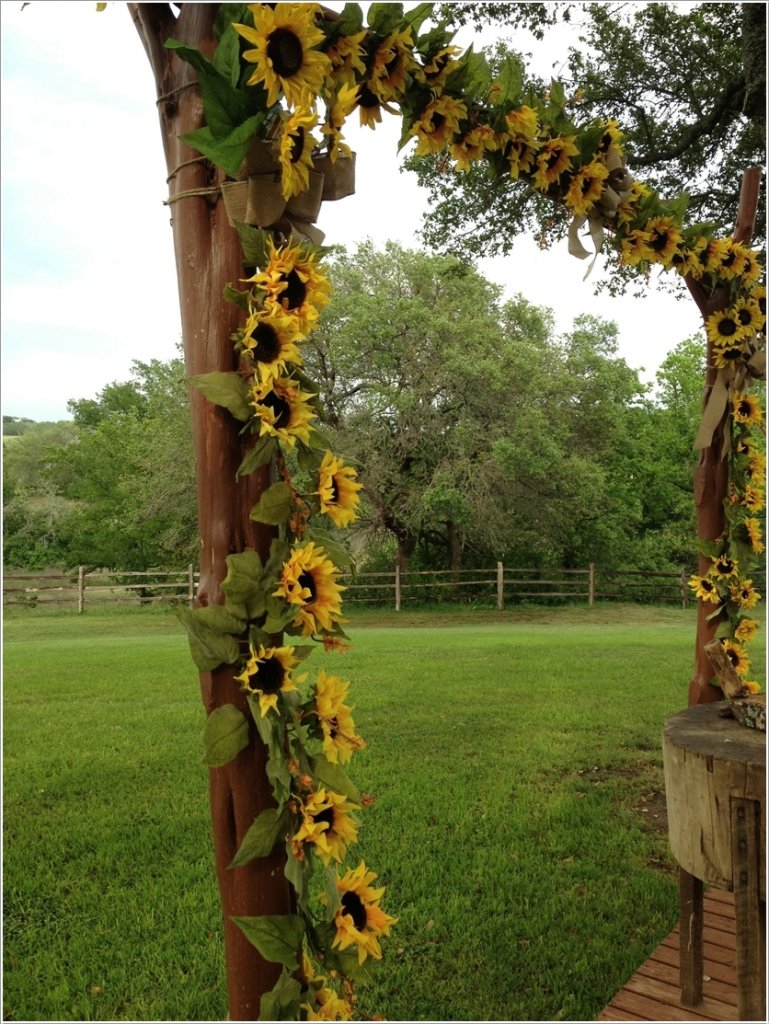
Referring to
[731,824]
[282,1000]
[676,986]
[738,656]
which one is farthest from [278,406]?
[738,656]

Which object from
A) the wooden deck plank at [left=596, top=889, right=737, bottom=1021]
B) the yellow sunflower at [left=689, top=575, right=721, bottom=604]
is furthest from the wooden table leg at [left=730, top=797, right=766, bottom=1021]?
the yellow sunflower at [left=689, top=575, right=721, bottom=604]

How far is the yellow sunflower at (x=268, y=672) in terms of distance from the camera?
1.07m

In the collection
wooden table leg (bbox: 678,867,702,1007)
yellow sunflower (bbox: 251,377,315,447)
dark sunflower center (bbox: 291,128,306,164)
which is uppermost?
dark sunflower center (bbox: 291,128,306,164)

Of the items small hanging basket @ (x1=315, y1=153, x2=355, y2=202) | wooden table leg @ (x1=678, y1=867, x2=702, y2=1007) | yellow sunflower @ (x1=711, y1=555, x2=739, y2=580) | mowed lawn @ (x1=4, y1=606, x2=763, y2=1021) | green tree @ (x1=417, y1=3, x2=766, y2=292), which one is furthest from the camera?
green tree @ (x1=417, y1=3, x2=766, y2=292)

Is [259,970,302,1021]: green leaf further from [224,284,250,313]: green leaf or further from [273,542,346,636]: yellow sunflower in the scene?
[224,284,250,313]: green leaf

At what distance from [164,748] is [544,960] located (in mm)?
2610

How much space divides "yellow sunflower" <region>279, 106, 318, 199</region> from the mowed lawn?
81.9 inches

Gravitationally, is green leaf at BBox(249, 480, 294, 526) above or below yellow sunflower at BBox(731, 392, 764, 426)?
below

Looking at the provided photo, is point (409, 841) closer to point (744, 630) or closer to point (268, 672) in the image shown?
point (744, 630)

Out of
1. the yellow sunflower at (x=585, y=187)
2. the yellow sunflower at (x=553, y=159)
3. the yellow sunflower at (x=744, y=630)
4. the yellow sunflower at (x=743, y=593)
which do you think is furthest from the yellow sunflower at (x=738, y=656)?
the yellow sunflower at (x=553, y=159)

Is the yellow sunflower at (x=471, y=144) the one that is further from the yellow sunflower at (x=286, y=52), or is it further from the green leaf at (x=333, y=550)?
the green leaf at (x=333, y=550)

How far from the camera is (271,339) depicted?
107cm

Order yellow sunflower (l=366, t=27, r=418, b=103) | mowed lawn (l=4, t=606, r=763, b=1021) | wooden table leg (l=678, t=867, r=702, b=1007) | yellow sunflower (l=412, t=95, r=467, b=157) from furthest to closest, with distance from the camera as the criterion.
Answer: mowed lawn (l=4, t=606, r=763, b=1021)
wooden table leg (l=678, t=867, r=702, b=1007)
yellow sunflower (l=412, t=95, r=467, b=157)
yellow sunflower (l=366, t=27, r=418, b=103)

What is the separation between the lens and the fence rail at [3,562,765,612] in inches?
488
